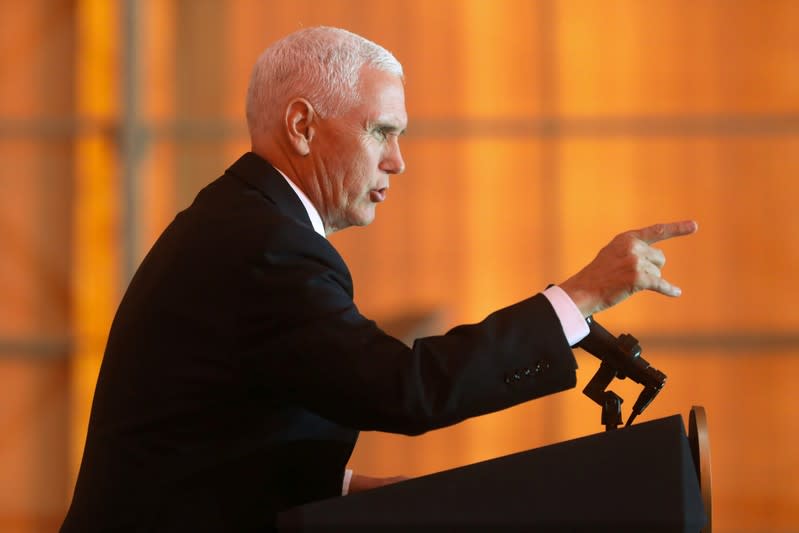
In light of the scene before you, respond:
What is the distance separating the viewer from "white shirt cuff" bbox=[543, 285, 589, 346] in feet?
4.11

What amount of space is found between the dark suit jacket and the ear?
0.22ft

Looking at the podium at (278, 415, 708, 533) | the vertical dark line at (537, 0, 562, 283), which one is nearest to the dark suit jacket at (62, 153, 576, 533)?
the podium at (278, 415, 708, 533)

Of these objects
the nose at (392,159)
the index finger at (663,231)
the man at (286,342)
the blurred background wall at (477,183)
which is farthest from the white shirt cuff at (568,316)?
the blurred background wall at (477,183)

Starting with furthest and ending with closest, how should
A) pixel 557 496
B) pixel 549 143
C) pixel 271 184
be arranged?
pixel 549 143 → pixel 271 184 → pixel 557 496

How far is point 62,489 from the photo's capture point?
5188 mm

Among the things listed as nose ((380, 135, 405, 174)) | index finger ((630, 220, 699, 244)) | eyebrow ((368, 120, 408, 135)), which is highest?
eyebrow ((368, 120, 408, 135))

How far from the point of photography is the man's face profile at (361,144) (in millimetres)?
1493

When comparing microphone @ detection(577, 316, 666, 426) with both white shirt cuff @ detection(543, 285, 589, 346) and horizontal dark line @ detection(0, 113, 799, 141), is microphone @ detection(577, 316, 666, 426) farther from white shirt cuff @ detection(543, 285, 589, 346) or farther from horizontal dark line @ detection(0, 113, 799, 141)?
horizontal dark line @ detection(0, 113, 799, 141)

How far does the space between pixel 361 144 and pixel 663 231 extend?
0.43 metres

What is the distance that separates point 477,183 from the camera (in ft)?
16.7

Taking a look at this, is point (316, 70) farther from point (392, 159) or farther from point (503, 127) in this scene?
point (503, 127)

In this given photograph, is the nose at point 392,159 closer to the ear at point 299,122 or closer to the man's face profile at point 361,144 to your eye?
the man's face profile at point 361,144

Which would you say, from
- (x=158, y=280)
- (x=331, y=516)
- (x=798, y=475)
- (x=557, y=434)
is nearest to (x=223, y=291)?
(x=158, y=280)

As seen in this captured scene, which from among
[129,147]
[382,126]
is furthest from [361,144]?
[129,147]
